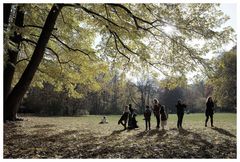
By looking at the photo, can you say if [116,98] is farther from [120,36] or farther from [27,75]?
[27,75]

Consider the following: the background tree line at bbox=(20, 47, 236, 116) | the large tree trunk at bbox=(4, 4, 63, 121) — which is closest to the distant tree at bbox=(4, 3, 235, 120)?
the large tree trunk at bbox=(4, 4, 63, 121)

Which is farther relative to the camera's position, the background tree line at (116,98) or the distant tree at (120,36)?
the background tree line at (116,98)

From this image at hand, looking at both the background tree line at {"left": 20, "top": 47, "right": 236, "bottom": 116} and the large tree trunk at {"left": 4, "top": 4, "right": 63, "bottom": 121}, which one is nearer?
the large tree trunk at {"left": 4, "top": 4, "right": 63, "bottom": 121}

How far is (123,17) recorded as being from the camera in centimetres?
1458

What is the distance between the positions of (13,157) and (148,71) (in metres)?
9.11

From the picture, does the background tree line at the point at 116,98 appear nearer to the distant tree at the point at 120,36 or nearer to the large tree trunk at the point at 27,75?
the distant tree at the point at 120,36

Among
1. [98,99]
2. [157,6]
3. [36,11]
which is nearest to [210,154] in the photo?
[157,6]

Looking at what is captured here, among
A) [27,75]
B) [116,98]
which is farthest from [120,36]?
[116,98]

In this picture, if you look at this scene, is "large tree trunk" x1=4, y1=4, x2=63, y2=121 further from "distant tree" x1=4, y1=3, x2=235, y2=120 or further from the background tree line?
the background tree line

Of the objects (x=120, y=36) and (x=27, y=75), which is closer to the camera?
(x=27, y=75)

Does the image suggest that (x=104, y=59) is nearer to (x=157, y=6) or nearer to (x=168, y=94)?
(x=157, y=6)

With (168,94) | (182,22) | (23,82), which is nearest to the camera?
(23,82)

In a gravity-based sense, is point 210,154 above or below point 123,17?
below

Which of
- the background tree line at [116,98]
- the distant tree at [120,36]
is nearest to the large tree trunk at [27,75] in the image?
the distant tree at [120,36]
